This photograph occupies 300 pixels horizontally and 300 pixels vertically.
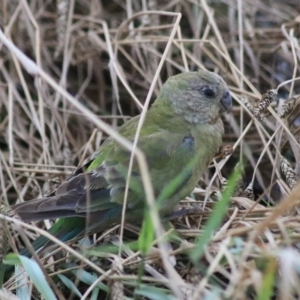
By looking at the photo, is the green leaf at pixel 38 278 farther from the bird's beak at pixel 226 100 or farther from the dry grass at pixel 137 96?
the bird's beak at pixel 226 100

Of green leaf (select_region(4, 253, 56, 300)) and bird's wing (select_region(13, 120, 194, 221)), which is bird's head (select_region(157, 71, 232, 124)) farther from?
green leaf (select_region(4, 253, 56, 300))

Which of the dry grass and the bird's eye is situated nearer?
the dry grass

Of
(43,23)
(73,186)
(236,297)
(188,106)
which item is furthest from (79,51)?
(236,297)

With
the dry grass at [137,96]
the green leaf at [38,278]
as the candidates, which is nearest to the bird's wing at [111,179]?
the dry grass at [137,96]

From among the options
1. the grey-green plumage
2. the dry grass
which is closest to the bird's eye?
the grey-green plumage

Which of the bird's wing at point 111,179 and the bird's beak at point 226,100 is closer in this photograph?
the bird's wing at point 111,179
